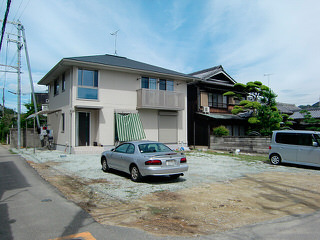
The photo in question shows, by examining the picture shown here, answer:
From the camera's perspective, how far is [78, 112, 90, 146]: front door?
17.2 meters

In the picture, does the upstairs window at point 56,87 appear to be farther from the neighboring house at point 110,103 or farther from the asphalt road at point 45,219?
the asphalt road at point 45,219

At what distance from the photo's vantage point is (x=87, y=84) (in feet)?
56.2

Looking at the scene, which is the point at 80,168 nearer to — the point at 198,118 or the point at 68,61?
the point at 68,61

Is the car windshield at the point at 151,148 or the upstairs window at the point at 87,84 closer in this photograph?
the car windshield at the point at 151,148

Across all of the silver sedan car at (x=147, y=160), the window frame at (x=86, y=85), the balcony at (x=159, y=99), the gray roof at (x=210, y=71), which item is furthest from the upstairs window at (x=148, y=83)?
the silver sedan car at (x=147, y=160)

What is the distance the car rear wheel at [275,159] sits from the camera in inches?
511

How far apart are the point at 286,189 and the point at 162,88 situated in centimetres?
1401

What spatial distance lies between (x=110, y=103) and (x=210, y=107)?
10.6 metres

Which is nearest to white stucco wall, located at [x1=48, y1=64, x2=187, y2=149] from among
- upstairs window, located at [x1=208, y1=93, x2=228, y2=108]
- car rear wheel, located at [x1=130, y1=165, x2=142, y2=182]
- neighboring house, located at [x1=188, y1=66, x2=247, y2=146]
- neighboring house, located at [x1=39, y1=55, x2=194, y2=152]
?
neighboring house, located at [x1=39, y1=55, x2=194, y2=152]

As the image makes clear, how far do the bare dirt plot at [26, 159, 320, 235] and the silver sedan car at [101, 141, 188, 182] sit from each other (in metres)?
0.83

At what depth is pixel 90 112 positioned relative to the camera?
57.9 ft

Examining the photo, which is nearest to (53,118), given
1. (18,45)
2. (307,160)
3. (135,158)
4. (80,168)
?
(18,45)

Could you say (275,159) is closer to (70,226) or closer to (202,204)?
(202,204)

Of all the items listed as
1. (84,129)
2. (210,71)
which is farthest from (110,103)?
(210,71)
